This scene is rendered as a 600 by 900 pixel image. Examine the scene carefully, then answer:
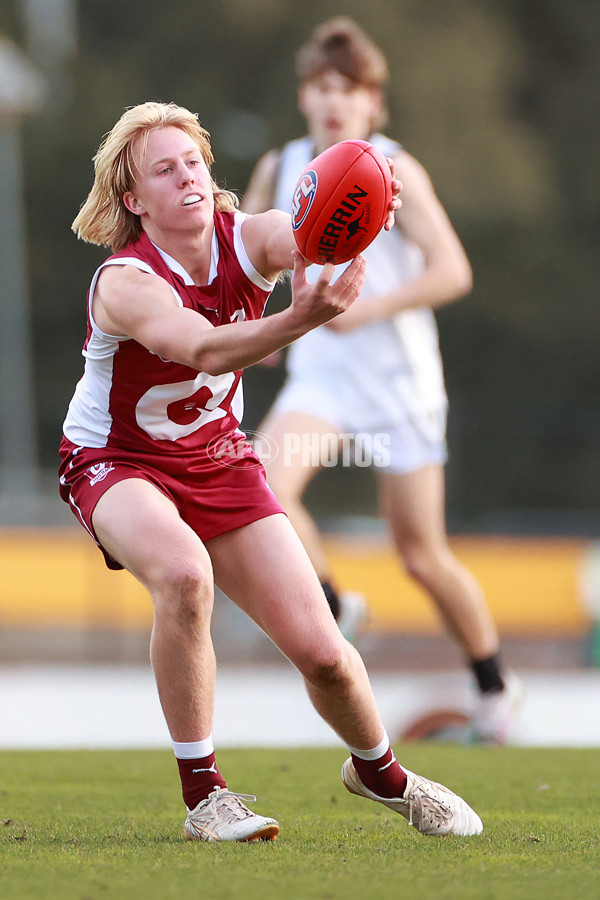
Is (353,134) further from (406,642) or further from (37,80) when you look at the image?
(37,80)

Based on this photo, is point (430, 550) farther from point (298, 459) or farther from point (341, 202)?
point (341, 202)

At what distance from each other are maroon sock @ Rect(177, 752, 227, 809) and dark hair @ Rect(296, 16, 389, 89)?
10.5ft

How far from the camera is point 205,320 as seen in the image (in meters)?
3.25

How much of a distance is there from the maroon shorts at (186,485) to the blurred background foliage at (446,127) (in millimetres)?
19817

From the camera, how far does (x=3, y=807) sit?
4152mm

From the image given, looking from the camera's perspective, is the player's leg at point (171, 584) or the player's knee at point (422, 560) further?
the player's knee at point (422, 560)

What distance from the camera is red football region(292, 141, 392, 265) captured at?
10.7 ft

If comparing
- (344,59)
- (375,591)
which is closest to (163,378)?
(344,59)

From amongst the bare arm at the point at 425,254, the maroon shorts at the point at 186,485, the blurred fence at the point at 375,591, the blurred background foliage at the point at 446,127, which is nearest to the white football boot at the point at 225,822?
the maroon shorts at the point at 186,485

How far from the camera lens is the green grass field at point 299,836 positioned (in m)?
2.85

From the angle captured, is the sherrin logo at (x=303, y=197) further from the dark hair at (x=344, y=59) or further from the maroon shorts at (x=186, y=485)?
the dark hair at (x=344, y=59)

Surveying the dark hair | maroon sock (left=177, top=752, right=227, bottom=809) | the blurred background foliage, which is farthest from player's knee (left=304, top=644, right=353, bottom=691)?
the blurred background foliage

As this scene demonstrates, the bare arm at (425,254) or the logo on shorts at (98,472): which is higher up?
the bare arm at (425,254)

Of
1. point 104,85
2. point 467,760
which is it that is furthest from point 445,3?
point 467,760
